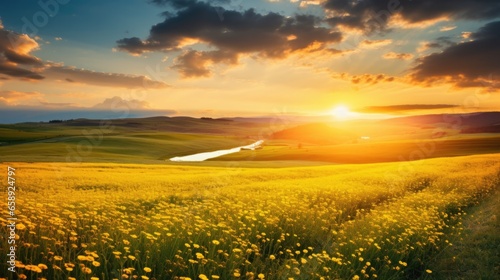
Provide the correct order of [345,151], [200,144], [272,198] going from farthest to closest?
[200,144]
[345,151]
[272,198]

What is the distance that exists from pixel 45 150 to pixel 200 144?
49131 millimetres

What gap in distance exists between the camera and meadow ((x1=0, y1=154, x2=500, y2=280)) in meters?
6.52

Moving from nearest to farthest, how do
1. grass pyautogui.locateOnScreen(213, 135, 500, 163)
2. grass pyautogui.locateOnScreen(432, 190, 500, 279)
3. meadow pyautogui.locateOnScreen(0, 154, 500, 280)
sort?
meadow pyautogui.locateOnScreen(0, 154, 500, 280)
grass pyautogui.locateOnScreen(432, 190, 500, 279)
grass pyautogui.locateOnScreen(213, 135, 500, 163)

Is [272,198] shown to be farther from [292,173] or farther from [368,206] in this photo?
[292,173]

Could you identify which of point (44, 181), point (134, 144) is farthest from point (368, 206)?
point (134, 144)

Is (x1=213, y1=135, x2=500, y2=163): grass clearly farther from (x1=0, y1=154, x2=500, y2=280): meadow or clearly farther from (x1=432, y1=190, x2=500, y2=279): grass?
(x1=432, y1=190, x2=500, y2=279): grass

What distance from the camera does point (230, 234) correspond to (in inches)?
338

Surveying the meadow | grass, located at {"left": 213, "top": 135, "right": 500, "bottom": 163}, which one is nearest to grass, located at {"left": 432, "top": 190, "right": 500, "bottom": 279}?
the meadow

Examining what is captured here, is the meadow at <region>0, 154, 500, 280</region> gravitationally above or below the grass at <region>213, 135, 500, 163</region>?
above

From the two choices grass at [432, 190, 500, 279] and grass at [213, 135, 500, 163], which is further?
grass at [213, 135, 500, 163]

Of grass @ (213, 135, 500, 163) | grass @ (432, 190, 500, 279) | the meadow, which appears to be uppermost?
the meadow

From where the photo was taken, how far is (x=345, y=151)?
239ft

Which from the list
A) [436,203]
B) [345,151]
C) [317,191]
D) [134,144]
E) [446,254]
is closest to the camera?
[446,254]

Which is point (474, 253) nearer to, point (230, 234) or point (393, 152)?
point (230, 234)
